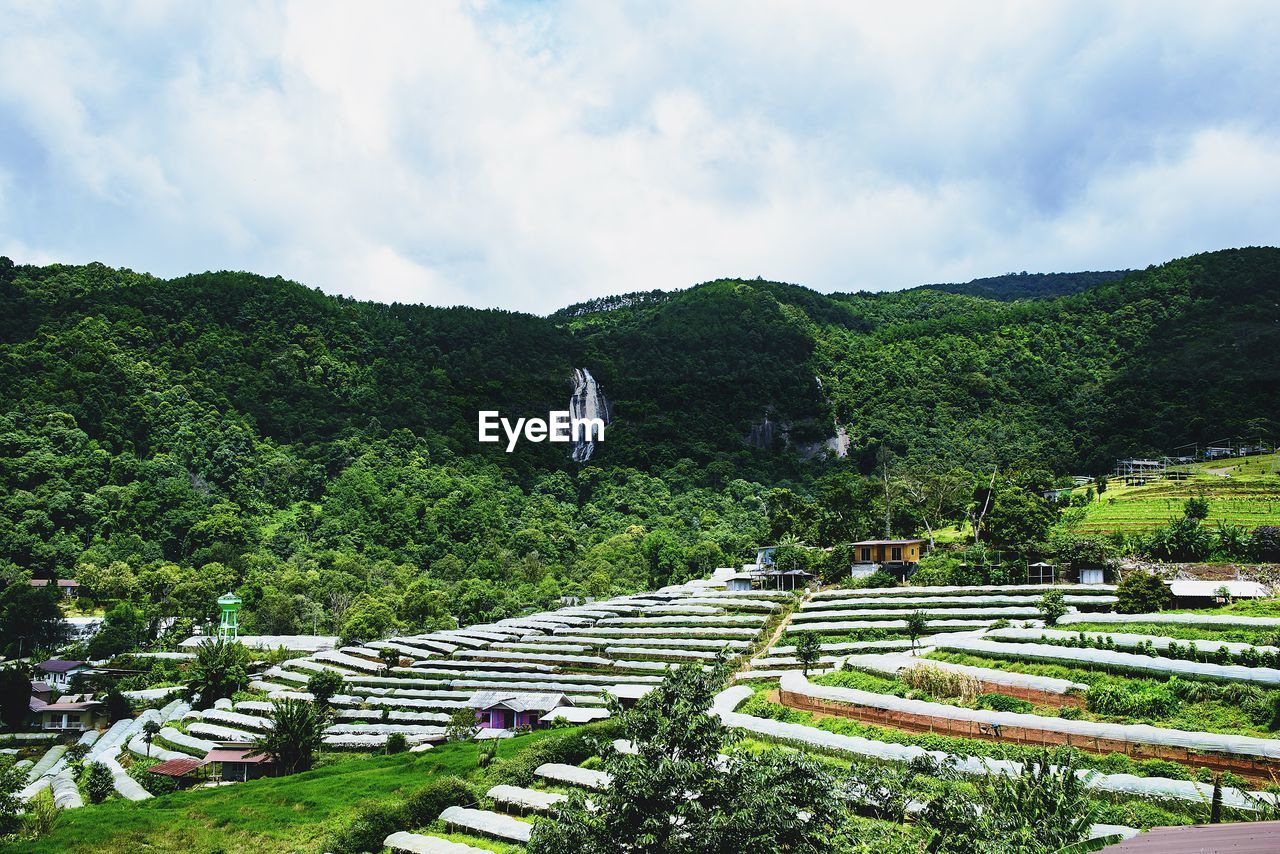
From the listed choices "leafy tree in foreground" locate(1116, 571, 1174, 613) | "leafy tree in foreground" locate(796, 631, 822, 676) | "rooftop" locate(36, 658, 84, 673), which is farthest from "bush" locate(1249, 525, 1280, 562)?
"rooftop" locate(36, 658, 84, 673)

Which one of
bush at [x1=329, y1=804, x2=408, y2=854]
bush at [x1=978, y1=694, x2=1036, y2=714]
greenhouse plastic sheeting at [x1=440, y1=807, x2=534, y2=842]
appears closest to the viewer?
greenhouse plastic sheeting at [x1=440, y1=807, x2=534, y2=842]

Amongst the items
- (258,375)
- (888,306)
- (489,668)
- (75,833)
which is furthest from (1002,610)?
(888,306)

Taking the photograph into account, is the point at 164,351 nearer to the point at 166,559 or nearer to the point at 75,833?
the point at 166,559

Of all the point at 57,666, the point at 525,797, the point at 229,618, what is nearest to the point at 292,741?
the point at 525,797

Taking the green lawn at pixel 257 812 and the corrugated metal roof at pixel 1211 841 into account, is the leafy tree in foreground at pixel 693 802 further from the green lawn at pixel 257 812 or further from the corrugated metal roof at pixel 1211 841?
the green lawn at pixel 257 812

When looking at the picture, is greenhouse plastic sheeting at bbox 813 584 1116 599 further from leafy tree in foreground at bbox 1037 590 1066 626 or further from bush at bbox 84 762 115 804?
bush at bbox 84 762 115 804
